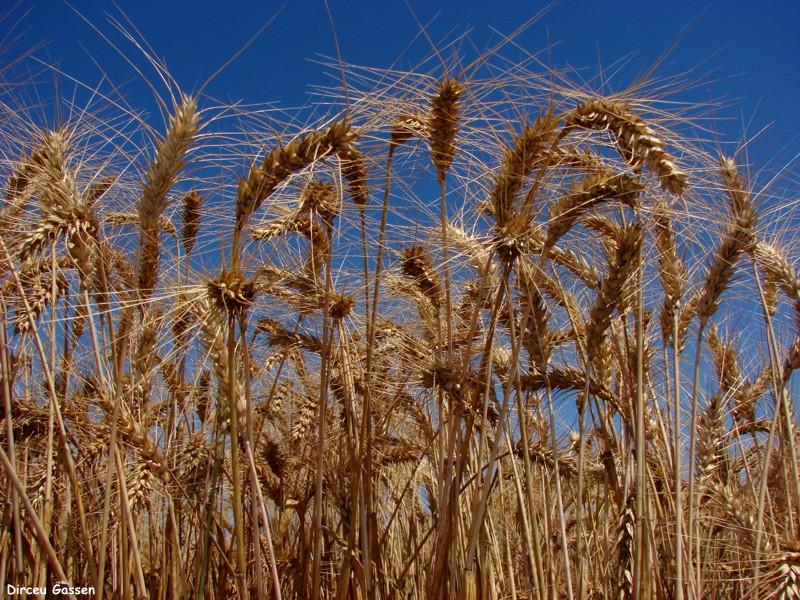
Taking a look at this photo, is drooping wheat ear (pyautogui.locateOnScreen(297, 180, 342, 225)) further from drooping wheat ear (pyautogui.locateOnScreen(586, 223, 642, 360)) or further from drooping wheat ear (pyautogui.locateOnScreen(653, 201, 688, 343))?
drooping wheat ear (pyautogui.locateOnScreen(653, 201, 688, 343))

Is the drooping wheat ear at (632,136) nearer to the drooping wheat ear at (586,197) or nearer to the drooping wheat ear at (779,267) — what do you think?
the drooping wheat ear at (586,197)

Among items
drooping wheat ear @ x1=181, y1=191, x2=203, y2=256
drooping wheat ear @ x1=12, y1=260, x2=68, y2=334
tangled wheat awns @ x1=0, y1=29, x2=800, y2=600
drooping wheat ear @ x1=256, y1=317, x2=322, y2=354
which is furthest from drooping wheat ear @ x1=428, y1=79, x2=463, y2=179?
drooping wheat ear @ x1=12, y1=260, x2=68, y2=334

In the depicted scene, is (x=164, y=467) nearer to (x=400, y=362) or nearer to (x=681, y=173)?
(x=400, y=362)

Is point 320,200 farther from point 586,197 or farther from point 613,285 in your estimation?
point 613,285

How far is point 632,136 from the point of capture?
218 centimetres

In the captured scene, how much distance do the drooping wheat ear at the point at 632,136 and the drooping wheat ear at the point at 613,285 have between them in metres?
0.26

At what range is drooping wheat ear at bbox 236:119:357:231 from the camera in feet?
6.73

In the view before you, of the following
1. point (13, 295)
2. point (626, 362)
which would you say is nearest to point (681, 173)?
point (626, 362)

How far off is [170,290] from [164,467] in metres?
0.65

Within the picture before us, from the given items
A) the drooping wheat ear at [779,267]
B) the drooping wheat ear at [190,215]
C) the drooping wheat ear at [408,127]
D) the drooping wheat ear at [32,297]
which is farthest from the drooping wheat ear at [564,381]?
the drooping wheat ear at [32,297]

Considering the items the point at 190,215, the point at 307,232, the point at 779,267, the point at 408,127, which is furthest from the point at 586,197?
the point at 190,215

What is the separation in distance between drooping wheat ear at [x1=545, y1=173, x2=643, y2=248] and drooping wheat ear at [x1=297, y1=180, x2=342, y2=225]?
0.77 metres

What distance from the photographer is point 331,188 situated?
2.53 m

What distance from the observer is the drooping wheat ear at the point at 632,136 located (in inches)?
79.2
